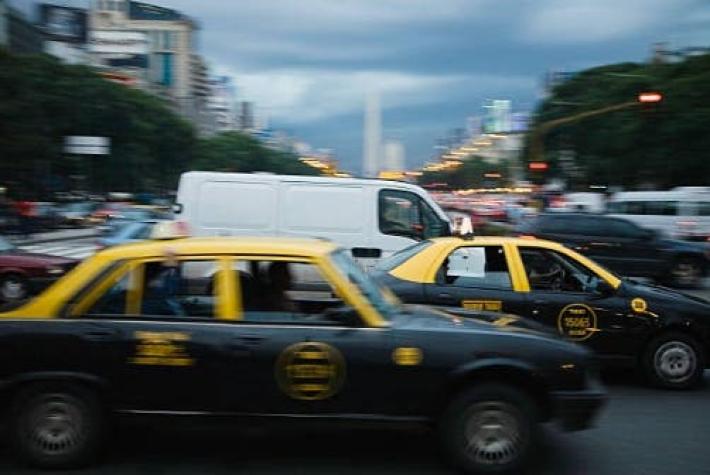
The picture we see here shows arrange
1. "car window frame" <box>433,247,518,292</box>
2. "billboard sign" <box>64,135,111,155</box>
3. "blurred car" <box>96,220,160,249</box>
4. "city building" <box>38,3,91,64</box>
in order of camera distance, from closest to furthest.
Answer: "car window frame" <box>433,247,518,292</box>
"blurred car" <box>96,220,160,249</box>
"billboard sign" <box>64,135,111,155</box>
"city building" <box>38,3,91,64</box>

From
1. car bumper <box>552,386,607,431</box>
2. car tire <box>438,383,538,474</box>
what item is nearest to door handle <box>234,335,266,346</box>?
car tire <box>438,383,538,474</box>

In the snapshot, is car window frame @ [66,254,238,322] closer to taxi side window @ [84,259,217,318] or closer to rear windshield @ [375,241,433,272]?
taxi side window @ [84,259,217,318]

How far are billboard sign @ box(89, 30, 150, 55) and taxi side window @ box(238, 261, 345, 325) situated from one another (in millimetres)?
140043

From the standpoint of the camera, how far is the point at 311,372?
5027 millimetres

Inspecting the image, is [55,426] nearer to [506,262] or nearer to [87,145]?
[506,262]

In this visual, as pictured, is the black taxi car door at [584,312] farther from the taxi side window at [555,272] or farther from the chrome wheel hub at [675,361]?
the chrome wheel hub at [675,361]

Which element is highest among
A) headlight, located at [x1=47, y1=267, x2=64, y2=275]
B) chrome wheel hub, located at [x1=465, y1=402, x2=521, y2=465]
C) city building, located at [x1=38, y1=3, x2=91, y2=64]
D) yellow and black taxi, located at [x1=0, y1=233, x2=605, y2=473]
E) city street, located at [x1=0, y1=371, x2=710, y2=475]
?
city building, located at [x1=38, y1=3, x2=91, y2=64]

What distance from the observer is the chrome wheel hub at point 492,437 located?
5.08 metres

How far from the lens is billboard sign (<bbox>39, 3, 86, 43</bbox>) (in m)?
106

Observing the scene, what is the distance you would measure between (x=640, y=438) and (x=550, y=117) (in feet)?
210

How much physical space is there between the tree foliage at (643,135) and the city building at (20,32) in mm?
74771

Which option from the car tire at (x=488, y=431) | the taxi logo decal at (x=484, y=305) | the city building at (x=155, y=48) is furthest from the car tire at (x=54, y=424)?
the city building at (x=155, y=48)

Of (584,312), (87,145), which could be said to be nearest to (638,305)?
(584,312)

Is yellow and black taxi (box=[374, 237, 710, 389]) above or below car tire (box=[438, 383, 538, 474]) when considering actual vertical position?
above
